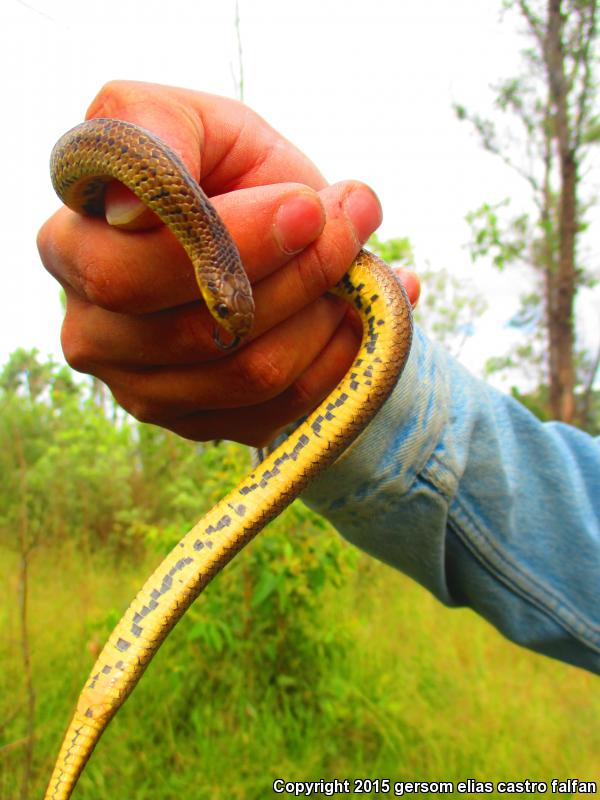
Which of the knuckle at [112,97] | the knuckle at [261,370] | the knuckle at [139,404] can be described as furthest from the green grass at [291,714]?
the knuckle at [112,97]

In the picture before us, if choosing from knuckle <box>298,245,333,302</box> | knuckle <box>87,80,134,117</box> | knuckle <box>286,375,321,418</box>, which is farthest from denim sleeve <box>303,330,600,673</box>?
knuckle <box>87,80,134,117</box>

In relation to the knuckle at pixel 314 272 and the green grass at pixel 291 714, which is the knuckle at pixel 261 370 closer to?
the knuckle at pixel 314 272

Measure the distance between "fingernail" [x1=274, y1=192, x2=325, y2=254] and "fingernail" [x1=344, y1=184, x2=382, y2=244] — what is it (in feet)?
0.48

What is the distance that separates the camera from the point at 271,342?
1.77m

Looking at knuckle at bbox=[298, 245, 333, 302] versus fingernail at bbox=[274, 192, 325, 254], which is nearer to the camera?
fingernail at bbox=[274, 192, 325, 254]

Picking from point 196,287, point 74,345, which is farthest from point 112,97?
point 74,345

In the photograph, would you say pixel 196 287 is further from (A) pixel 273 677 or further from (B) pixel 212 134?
(A) pixel 273 677

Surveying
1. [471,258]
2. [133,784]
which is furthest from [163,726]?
[471,258]

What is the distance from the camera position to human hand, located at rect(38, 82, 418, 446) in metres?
1.58

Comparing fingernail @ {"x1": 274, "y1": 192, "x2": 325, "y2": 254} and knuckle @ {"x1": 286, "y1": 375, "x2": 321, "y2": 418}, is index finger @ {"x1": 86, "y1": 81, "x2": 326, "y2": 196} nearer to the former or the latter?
fingernail @ {"x1": 274, "y1": 192, "x2": 325, "y2": 254}

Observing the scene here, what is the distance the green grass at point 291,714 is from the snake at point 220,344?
2478mm

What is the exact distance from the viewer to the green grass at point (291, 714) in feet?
12.7

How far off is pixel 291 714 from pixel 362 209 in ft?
13.2

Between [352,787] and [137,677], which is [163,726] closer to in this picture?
[352,787]
